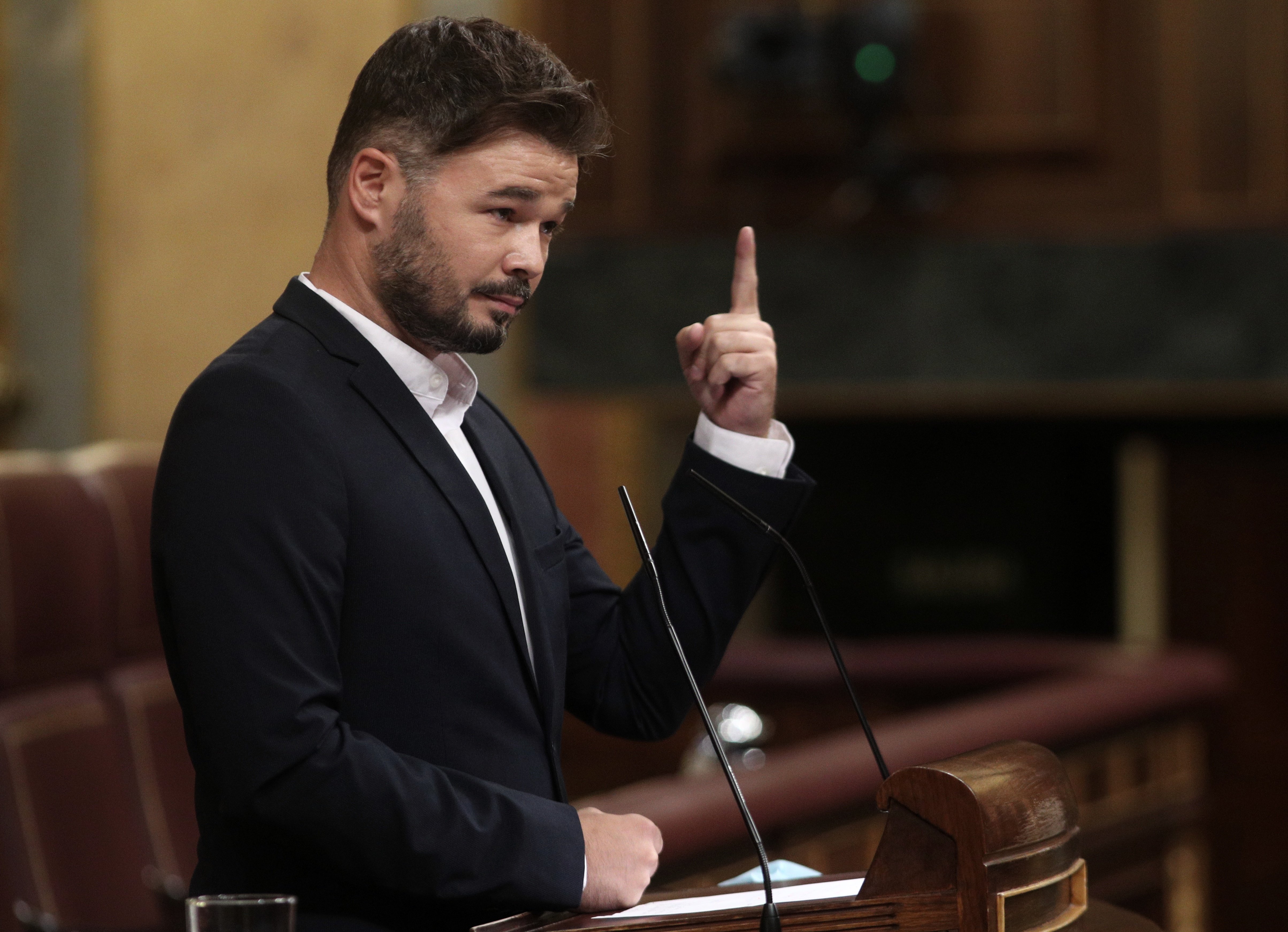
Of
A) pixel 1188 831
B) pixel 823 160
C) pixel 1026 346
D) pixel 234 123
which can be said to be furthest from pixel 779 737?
pixel 234 123

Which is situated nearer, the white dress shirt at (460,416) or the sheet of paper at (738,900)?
the sheet of paper at (738,900)

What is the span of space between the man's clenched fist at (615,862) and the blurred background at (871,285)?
9.49ft

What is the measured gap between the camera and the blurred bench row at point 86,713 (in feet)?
8.57

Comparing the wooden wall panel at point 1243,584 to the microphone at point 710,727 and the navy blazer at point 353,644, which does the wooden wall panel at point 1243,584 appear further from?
the navy blazer at point 353,644

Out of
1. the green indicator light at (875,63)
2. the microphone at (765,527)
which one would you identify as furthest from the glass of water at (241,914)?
the green indicator light at (875,63)

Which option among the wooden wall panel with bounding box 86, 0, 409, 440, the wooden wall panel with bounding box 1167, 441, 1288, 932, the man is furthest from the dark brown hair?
the wooden wall panel with bounding box 1167, 441, 1288, 932

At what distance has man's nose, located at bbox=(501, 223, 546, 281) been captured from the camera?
1.12m

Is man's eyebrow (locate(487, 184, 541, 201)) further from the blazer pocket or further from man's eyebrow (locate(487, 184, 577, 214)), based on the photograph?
the blazer pocket

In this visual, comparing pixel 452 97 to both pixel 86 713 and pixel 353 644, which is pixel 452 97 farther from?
pixel 86 713

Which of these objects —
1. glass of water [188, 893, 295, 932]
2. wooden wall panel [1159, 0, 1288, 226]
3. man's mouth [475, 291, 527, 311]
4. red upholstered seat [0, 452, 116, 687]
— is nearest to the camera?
glass of water [188, 893, 295, 932]

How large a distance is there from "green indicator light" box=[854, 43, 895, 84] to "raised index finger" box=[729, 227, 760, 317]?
2.91 meters

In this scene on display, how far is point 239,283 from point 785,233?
1.62 meters

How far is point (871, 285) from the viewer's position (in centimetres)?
438

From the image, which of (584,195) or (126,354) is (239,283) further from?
(584,195)
